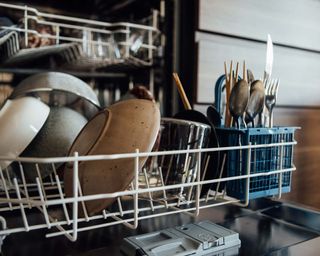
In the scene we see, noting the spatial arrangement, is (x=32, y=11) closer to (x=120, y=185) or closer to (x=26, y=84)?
(x=26, y=84)

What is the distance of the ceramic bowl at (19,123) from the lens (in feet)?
1.62

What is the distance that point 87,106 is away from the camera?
0.70 m

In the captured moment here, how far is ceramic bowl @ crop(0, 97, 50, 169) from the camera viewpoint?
494 millimetres

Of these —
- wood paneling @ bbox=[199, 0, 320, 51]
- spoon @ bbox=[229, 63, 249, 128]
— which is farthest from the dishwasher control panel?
wood paneling @ bbox=[199, 0, 320, 51]

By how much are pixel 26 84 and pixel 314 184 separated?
3.32 feet

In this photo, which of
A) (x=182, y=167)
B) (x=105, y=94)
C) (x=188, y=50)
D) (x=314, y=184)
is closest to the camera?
(x=182, y=167)

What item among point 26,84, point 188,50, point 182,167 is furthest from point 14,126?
point 188,50

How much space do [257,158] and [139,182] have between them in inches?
8.9

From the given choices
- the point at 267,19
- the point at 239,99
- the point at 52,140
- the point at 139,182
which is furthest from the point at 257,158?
the point at 267,19

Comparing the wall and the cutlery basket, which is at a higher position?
the wall

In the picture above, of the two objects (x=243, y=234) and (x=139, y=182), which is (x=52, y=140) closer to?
(x=139, y=182)

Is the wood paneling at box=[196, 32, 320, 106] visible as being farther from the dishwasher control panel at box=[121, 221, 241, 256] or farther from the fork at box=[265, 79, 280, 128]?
the dishwasher control panel at box=[121, 221, 241, 256]

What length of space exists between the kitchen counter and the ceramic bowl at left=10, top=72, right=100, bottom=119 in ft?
0.85

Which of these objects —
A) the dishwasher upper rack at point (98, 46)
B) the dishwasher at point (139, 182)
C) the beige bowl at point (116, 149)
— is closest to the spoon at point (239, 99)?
the dishwasher at point (139, 182)
